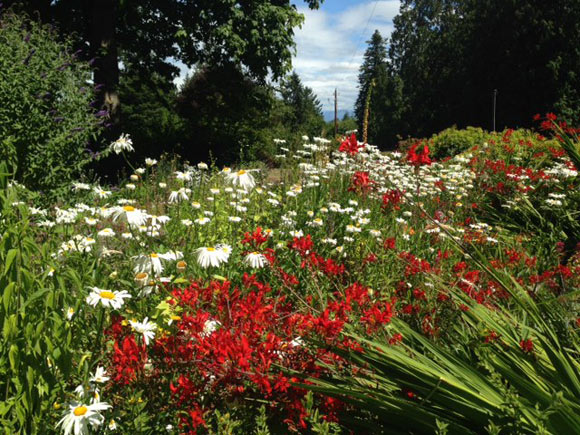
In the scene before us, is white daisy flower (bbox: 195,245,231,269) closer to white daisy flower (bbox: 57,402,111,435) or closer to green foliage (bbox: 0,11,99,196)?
white daisy flower (bbox: 57,402,111,435)

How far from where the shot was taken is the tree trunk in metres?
9.99

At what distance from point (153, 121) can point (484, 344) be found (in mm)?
18194

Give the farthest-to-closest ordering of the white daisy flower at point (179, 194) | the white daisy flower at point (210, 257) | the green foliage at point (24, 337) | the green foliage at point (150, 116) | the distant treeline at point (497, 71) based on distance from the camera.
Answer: the distant treeline at point (497, 71) < the green foliage at point (150, 116) < the white daisy flower at point (179, 194) < the white daisy flower at point (210, 257) < the green foliage at point (24, 337)

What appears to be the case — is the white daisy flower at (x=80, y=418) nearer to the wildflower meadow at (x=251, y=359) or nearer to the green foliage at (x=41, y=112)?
the wildflower meadow at (x=251, y=359)

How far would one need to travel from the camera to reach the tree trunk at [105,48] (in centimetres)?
999

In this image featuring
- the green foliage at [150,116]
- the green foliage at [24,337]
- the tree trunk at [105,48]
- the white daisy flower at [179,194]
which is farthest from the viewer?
the green foliage at [150,116]

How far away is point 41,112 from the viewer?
5.96 meters

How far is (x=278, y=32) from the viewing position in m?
11.4

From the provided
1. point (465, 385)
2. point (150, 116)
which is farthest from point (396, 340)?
point (150, 116)

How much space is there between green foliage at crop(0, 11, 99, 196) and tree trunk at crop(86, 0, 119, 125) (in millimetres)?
3422

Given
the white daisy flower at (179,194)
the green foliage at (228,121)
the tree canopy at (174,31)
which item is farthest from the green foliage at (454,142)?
the white daisy flower at (179,194)

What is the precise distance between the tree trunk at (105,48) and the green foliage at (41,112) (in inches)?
135

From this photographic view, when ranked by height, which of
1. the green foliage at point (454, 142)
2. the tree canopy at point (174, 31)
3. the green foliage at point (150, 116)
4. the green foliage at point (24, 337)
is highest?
the tree canopy at point (174, 31)

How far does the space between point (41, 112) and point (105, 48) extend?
4706 millimetres
